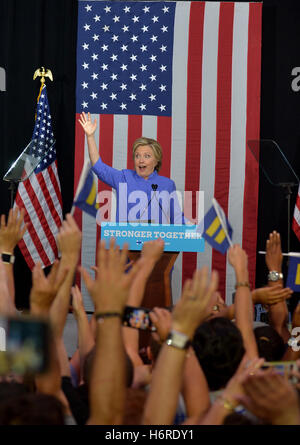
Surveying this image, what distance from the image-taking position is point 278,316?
2398mm

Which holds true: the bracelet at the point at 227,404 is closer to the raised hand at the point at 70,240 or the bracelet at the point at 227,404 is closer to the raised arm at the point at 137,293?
the raised arm at the point at 137,293

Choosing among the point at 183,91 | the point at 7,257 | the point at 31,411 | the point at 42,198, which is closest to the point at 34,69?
the point at 42,198

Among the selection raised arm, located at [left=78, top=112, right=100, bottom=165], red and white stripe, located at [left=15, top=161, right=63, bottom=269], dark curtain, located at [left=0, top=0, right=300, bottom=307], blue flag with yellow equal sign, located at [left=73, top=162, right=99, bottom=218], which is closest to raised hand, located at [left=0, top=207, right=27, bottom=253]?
blue flag with yellow equal sign, located at [left=73, top=162, right=99, bottom=218]

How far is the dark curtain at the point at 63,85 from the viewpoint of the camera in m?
5.39

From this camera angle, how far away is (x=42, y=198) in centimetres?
507

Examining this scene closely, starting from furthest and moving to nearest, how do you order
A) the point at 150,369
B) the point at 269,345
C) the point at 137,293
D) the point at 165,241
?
the point at 165,241 → the point at 269,345 → the point at 137,293 → the point at 150,369

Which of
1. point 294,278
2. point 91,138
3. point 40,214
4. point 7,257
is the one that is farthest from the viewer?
point 40,214

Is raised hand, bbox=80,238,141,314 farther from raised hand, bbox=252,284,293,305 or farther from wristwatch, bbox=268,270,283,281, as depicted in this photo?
wristwatch, bbox=268,270,283,281

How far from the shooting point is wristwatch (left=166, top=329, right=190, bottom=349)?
107 cm

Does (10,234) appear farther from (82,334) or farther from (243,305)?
(243,305)

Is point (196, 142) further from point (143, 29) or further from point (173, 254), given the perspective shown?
point (173, 254)

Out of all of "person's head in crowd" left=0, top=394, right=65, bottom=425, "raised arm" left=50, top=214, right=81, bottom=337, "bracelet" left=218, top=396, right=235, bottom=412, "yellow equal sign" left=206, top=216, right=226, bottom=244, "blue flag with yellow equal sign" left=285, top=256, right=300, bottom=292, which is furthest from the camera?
"blue flag with yellow equal sign" left=285, top=256, right=300, bottom=292

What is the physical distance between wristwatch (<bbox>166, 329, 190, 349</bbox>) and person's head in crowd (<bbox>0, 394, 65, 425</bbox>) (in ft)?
0.81

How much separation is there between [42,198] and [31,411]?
417cm
